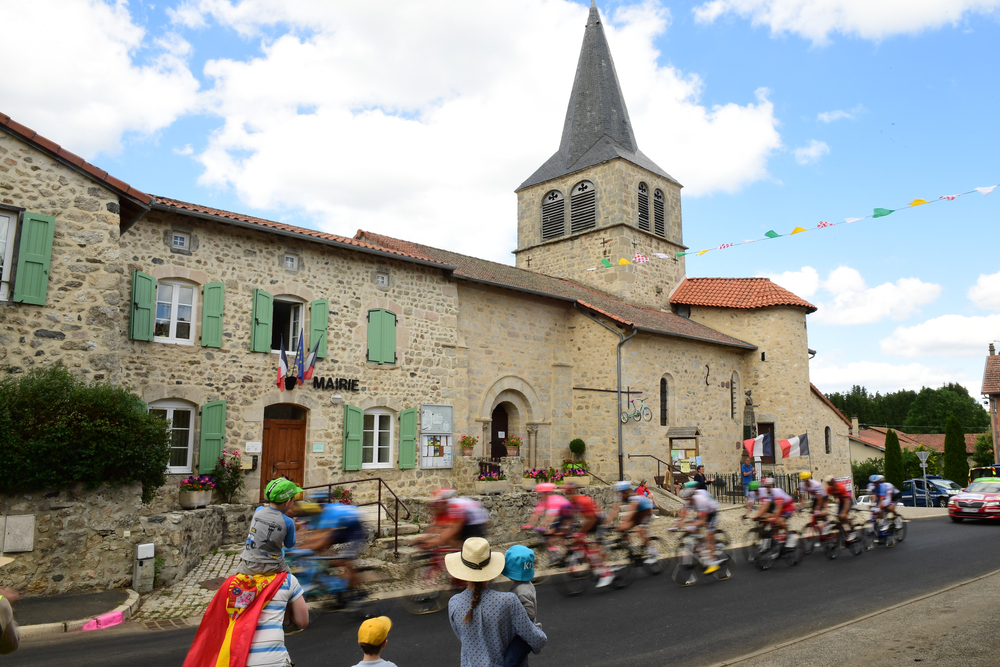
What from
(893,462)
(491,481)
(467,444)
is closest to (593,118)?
(467,444)

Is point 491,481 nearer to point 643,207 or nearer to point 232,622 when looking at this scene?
point 232,622

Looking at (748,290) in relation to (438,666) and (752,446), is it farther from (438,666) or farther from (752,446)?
(438,666)

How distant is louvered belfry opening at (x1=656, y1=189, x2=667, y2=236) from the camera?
27.8 m

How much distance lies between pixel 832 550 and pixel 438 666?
29.3 ft

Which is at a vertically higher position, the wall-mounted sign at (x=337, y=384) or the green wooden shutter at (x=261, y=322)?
the green wooden shutter at (x=261, y=322)

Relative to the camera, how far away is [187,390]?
39.4 ft

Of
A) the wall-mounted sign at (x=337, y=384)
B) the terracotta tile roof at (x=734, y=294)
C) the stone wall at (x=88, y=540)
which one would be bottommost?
the stone wall at (x=88, y=540)

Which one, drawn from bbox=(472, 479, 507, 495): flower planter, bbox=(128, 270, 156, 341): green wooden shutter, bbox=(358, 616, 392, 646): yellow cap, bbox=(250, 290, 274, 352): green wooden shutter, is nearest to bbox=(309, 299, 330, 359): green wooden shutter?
bbox=(250, 290, 274, 352): green wooden shutter

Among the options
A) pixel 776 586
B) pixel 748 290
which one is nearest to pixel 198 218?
pixel 776 586

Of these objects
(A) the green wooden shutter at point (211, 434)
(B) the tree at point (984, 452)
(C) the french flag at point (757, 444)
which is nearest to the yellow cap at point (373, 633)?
(A) the green wooden shutter at point (211, 434)

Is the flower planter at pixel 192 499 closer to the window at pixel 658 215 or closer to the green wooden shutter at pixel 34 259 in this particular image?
the green wooden shutter at pixel 34 259

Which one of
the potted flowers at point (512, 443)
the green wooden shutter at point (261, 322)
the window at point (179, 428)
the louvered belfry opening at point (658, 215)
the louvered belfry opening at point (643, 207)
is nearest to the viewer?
the window at point (179, 428)

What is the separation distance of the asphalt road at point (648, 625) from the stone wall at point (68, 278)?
151 inches

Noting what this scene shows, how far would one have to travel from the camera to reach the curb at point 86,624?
279 inches
